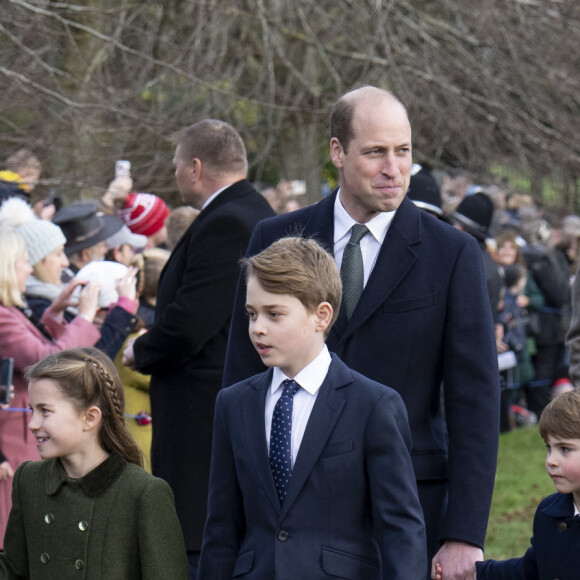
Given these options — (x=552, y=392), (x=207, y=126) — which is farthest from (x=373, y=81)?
(x=207, y=126)

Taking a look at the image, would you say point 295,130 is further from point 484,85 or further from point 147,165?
point 147,165

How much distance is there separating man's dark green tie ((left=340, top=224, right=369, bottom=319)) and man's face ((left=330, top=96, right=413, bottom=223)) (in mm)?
63

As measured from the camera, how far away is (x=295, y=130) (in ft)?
46.9

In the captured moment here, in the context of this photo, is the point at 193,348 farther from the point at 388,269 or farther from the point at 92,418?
the point at 388,269

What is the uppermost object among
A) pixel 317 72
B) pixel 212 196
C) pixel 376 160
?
pixel 317 72

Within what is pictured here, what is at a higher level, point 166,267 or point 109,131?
point 109,131

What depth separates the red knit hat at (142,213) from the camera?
343 inches

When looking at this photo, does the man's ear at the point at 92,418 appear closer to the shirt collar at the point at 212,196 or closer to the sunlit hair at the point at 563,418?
the sunlit hair at the point at 563,418

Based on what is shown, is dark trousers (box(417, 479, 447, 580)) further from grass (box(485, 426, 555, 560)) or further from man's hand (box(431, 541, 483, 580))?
grass (box(485, 426, 555, 560))

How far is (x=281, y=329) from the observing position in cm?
332

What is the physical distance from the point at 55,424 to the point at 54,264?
2.98 metres

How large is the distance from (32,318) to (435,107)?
743 cm

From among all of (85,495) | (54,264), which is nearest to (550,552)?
(85,495)

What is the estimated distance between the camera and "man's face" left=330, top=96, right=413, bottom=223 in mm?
3803
